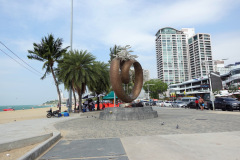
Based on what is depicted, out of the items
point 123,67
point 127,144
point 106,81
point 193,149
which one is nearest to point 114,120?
point 123,67

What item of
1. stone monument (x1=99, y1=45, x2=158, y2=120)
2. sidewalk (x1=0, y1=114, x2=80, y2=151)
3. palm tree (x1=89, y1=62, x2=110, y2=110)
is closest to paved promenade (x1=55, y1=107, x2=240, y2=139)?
sidewalk (x1=0, y1=114, x2=80, y2=151)

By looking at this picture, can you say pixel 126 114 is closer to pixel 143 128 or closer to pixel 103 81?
pixel 143 128

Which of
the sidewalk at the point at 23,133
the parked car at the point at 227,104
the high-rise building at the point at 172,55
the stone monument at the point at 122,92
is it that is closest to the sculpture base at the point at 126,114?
the stone monument at the point at 122,92

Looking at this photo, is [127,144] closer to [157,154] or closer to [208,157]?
[157,154]

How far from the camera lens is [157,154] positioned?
4332 mm

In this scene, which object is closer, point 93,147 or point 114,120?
point 93,147

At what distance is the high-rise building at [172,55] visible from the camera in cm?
13338

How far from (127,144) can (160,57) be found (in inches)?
5466

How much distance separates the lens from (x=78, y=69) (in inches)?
838

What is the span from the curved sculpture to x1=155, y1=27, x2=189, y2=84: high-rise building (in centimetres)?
12076

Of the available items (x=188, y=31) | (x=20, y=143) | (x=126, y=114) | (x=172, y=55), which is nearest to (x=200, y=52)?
(x=172, y=55)

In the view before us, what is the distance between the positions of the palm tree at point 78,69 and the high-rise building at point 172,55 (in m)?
116

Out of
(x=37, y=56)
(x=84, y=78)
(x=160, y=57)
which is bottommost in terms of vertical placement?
(x=84, y=78)

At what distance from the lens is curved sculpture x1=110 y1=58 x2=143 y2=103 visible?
13250 mm
